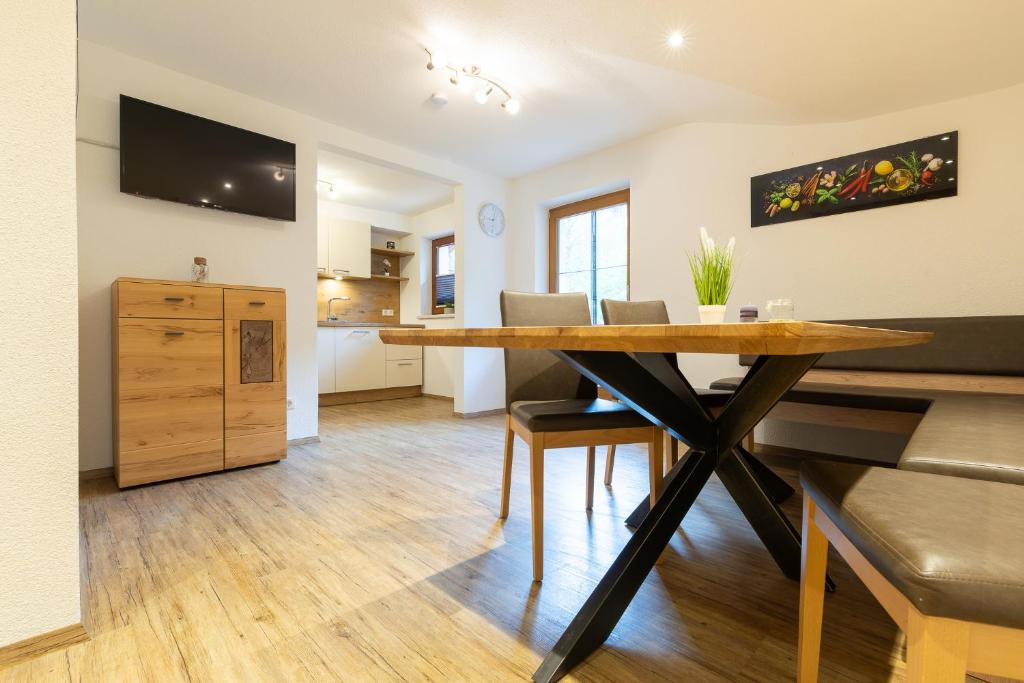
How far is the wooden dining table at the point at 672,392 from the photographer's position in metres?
0.67

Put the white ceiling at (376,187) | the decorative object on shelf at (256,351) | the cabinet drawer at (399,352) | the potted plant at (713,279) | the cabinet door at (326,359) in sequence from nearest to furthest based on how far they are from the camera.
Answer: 1. the potted plant at (713,279)
2. the decorative object on shelf at (256,351)
3. the white ceiling at (376,187)
4. the cabinet door at (326,359)
5. the cabinet drawer at (399,352)

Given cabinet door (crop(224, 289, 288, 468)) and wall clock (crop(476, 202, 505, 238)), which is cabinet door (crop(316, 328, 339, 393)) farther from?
cabinet door (crop(224, 289, 288, 468))

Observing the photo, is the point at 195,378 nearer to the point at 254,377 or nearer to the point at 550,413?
the point at 254,377

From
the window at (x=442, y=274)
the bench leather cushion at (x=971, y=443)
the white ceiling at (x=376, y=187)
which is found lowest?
the bench leather cushion at (x=971, y=443)

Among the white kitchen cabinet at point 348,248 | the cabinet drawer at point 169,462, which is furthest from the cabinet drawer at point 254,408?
the white kitchen cabinet at point 348,248

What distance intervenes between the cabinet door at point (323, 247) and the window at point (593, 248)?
2638 millimetres

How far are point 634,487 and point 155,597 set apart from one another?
195 centimetres

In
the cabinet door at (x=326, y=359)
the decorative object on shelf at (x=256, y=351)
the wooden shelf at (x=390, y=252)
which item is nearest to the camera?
the decorative object on shelf at (x=256, y=351)

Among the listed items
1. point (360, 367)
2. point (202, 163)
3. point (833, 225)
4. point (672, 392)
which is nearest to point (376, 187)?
point (360, 367)

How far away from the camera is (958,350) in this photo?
7.68ft

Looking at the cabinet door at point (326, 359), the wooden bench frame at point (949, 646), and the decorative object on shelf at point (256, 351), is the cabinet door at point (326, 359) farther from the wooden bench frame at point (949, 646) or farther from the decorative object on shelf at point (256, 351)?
the wooden bench frame at point (949, 646)

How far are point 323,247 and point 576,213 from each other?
297cm

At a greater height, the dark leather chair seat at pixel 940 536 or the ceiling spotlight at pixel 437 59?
the ceiling spotlight at pixel 437 59

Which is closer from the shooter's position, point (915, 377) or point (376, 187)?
point (915, 377)
